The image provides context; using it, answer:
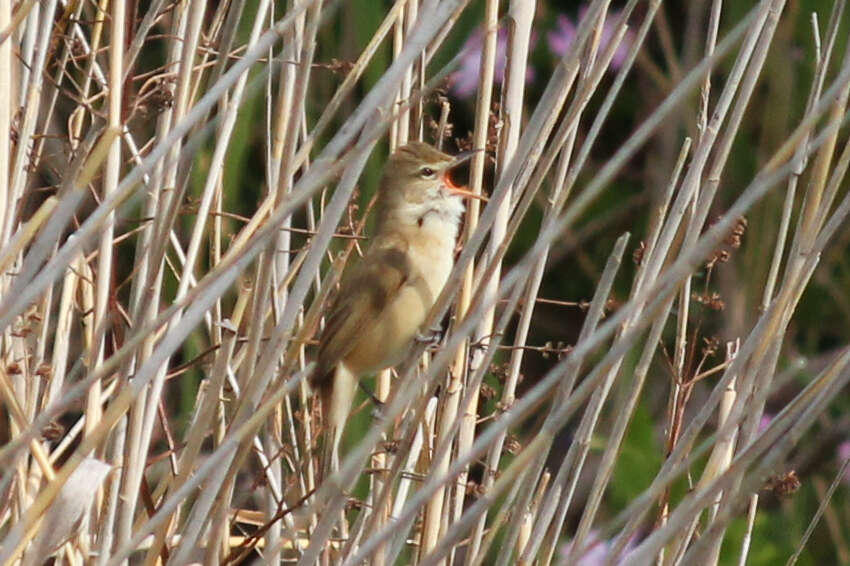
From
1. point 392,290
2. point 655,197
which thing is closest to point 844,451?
point 655,197

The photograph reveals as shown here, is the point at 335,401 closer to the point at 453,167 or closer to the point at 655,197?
the point at 453,167

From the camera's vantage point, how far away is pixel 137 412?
6.57 feet

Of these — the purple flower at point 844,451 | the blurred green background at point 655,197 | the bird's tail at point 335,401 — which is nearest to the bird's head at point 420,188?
the bird's tail at point 335,401

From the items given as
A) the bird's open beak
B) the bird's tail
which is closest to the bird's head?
the bird's open beak

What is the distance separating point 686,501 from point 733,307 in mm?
2641

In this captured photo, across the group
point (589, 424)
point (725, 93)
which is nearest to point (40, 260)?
point (589, 424)

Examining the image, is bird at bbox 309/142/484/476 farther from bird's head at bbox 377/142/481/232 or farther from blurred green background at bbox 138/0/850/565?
blurred green background at bbox 138/0/850/565

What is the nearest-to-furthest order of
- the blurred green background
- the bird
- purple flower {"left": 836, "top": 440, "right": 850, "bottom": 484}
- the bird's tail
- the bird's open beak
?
the bird's open beak, the bird's tail, the bird, the blurred green background, purple flower {"left": 836, "top": 440, "right": 850, "bottom": 484}

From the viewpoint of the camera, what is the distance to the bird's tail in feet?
7.86

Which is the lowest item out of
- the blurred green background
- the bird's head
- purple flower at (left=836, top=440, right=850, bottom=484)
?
purple flower at (left=836, top=440, right=850, bottom=484)

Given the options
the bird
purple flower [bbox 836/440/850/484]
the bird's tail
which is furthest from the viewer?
purple flower [bbox 836/440/850/484]

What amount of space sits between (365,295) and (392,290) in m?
0.05

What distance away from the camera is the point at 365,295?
2617 mm

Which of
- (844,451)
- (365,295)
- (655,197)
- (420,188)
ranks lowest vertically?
(844,451)
